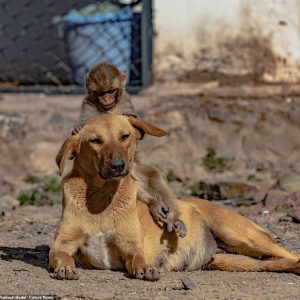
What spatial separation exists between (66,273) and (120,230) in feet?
1.61

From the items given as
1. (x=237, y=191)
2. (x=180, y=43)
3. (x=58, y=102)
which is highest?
(x=180, y=43)

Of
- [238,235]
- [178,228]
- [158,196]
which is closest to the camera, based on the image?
[178,228]

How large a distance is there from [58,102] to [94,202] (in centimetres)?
473

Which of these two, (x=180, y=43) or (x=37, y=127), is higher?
(x=180, y=43)

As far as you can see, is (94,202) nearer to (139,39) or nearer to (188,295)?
(188,295)

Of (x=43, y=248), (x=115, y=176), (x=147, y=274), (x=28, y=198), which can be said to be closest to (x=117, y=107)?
(x=43, y=248)

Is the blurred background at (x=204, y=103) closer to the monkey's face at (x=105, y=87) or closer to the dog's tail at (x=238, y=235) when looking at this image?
the monkey's face at (x=105, y=87)

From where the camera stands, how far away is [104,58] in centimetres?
1009

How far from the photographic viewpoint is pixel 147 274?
15.5 feet

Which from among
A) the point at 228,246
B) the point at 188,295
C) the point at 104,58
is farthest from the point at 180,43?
the point at 188,295

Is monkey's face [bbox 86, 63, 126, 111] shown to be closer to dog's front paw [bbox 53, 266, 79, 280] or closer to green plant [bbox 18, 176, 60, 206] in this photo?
dog's front paw [bbox 53, 266, 79, 280]

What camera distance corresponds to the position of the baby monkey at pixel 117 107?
5.59 meters

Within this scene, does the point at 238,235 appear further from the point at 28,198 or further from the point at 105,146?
the point at 28,198

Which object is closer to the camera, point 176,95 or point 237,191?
point 237,191
